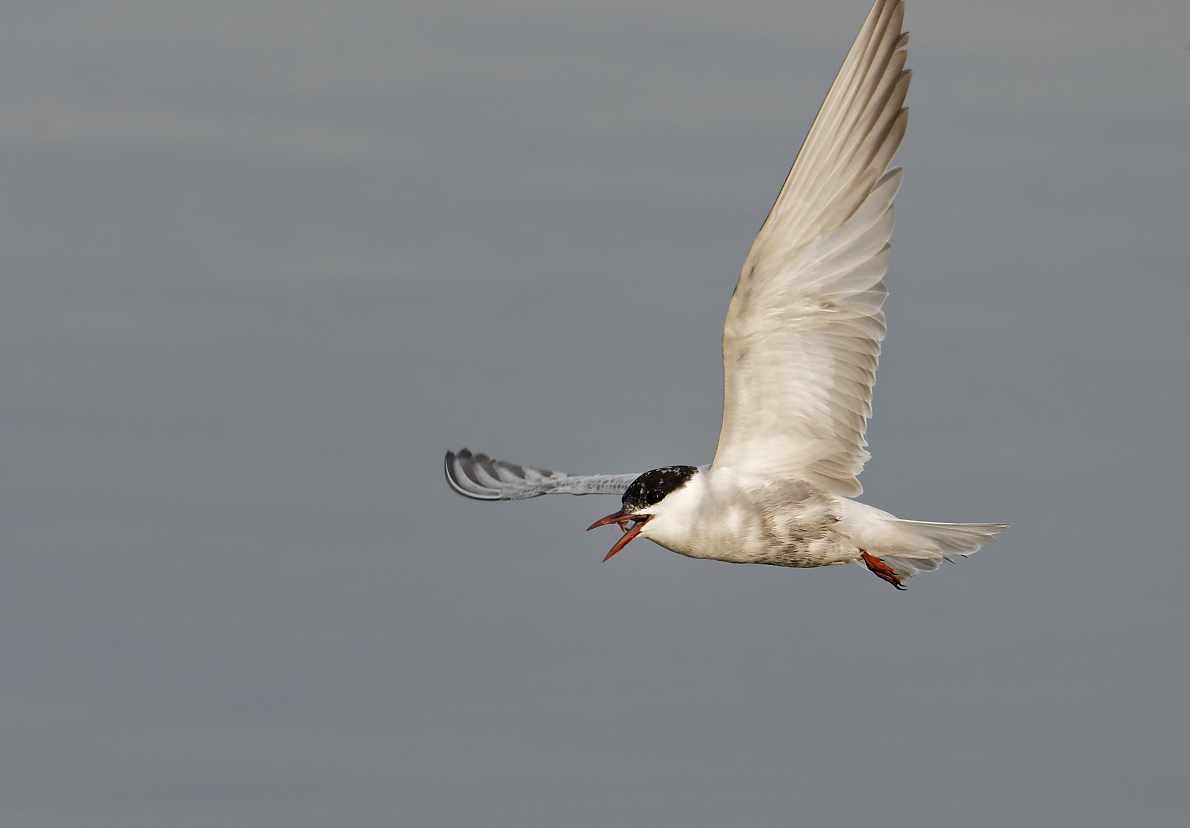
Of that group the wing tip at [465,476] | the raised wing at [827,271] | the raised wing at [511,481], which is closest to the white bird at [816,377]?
the raised wing at [827,271]

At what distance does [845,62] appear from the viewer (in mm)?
17922

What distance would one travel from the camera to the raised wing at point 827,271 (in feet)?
59.2

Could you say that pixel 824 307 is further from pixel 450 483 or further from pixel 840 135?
pixel 450 483

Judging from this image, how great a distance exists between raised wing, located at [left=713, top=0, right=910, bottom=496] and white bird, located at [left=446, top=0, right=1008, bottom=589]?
15 millimetres

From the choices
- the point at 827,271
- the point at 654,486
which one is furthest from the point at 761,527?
the point at 827,271

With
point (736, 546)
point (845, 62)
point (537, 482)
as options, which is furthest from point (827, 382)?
point (537, 482)

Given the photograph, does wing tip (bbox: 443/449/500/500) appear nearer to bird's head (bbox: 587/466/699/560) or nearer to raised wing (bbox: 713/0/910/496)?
bird's head (bbox: 587/466/699/560)

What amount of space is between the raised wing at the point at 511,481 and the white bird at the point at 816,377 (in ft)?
12.5

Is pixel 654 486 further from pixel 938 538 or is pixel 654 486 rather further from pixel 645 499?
pixel 938 538

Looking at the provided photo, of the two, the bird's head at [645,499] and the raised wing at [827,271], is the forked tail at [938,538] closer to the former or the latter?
the raised wing at [827,271]

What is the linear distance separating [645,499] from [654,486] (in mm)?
190

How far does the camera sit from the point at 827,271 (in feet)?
60.4

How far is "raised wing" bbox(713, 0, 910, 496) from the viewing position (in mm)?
18031

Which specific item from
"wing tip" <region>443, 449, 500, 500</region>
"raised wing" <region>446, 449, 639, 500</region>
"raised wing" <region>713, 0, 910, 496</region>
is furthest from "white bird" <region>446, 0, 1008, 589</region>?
"wing tip" <region>443, 449, 500, 500</region>
